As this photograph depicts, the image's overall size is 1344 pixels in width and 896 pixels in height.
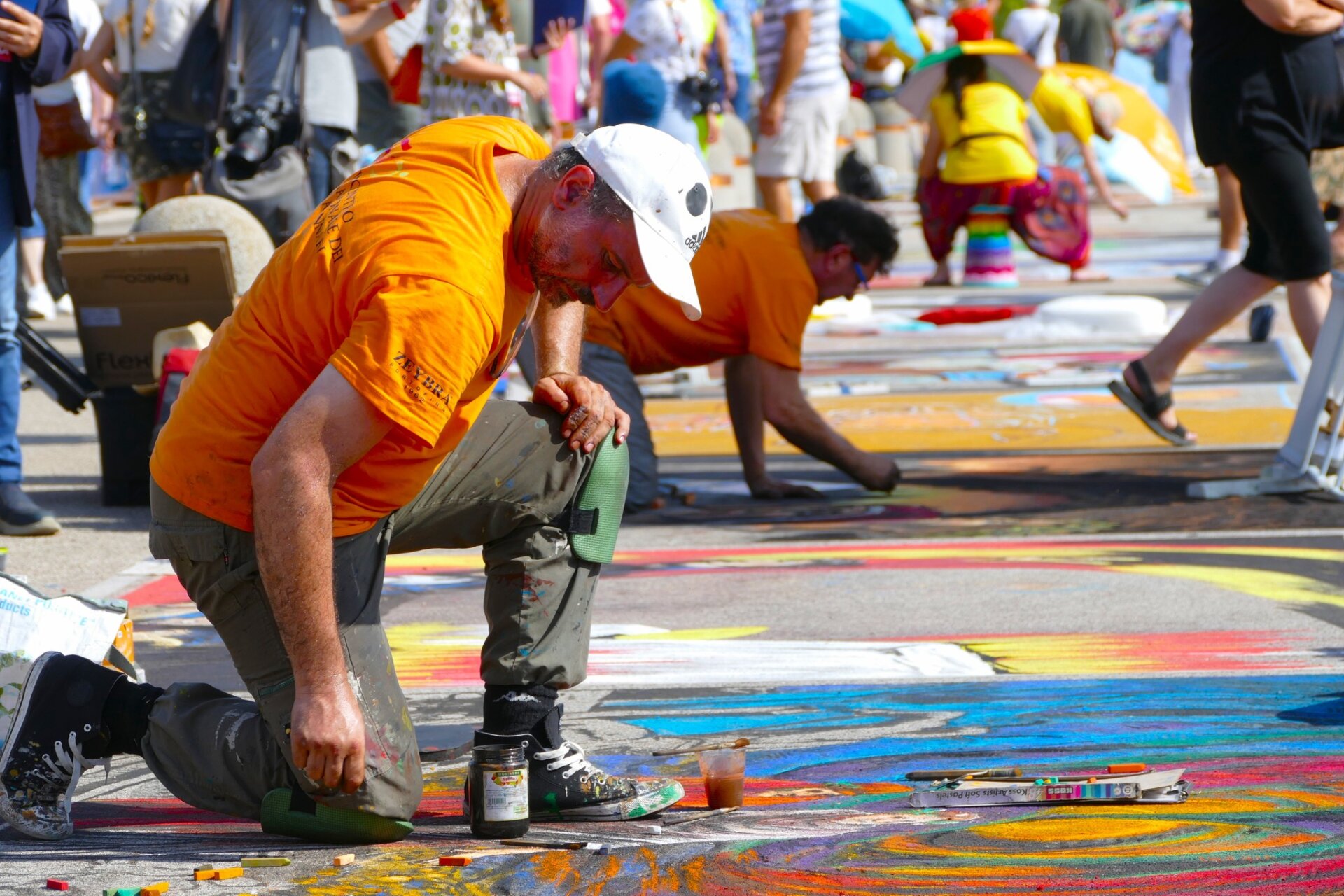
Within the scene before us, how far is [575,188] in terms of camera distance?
2.72 meters

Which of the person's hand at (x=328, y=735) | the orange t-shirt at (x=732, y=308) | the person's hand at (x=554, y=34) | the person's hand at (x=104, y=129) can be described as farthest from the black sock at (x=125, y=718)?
the person's hand at (x=104, y=129)

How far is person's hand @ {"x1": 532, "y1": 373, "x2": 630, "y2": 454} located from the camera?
3.09 m

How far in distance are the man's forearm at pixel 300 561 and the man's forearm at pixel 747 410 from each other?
3210 mm

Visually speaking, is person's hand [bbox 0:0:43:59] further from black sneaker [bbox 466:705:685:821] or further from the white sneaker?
the white sneaker

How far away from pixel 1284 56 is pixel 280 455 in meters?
3.93

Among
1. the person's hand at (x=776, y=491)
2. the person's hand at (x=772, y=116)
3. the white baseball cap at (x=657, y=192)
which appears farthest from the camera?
the person's hand at (x=772, y=116)

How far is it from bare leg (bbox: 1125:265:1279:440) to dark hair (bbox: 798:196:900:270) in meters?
1.00

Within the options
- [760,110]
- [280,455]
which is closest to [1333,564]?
[280,455]

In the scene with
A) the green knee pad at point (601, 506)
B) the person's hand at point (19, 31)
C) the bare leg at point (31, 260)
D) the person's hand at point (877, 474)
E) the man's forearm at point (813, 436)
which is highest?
the person's hand at point (19, 31)

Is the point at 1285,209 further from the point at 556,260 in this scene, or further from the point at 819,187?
the point at 819,187

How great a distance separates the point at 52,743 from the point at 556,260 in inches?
43.9

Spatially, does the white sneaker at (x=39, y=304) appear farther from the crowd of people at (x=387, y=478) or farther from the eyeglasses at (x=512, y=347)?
the eyeglasses at (x=512, y=347)

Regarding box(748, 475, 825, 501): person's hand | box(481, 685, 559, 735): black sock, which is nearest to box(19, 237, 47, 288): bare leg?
box(748, 475, 825, 501): person's hand

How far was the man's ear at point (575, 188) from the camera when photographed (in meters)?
2.71
